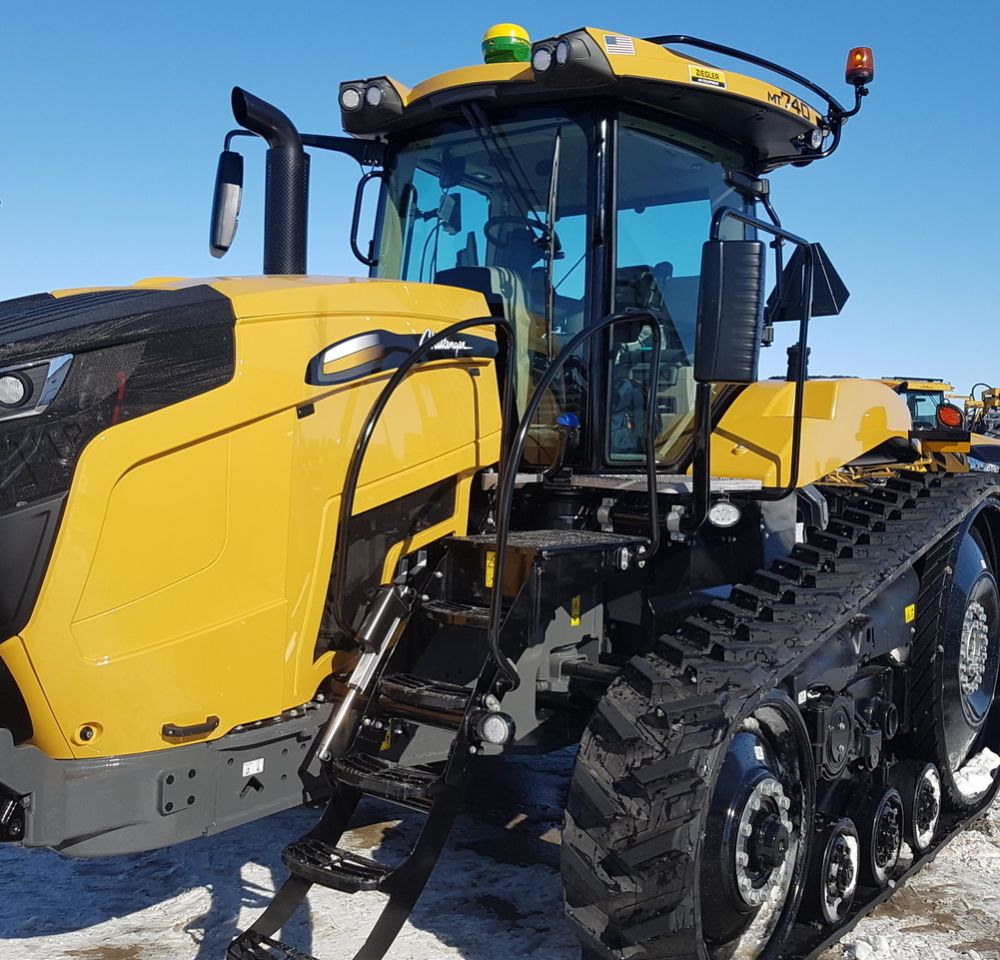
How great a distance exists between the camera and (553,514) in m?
3.98

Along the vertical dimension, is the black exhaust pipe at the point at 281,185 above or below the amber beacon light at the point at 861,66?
below

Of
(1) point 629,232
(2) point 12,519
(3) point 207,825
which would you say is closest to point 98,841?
(3) point 207,825

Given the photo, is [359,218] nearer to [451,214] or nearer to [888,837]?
[451,214]

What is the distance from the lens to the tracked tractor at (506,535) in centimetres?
281

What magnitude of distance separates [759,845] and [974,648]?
224 centimetres

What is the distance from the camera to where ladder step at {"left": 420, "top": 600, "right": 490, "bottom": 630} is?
10.8ft

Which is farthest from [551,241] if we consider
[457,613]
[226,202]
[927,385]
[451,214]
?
[927,385]

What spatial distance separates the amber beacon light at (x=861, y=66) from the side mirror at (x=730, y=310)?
4.91ft

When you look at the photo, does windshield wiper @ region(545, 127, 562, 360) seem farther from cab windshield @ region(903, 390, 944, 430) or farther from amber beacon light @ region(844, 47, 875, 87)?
cab windshield @ region(903, 390, 944, 430)

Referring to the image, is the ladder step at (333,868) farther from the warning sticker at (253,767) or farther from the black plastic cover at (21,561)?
the black plastic cover at (21,561)

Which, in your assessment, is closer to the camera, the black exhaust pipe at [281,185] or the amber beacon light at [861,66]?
the black exhaust pipe at [281,185]

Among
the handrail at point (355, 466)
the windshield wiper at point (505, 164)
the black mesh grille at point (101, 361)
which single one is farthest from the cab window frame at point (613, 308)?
the black mesh grille at point (101, 361)

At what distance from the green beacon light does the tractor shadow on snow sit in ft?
9.92

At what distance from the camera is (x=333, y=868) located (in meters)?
3.06
